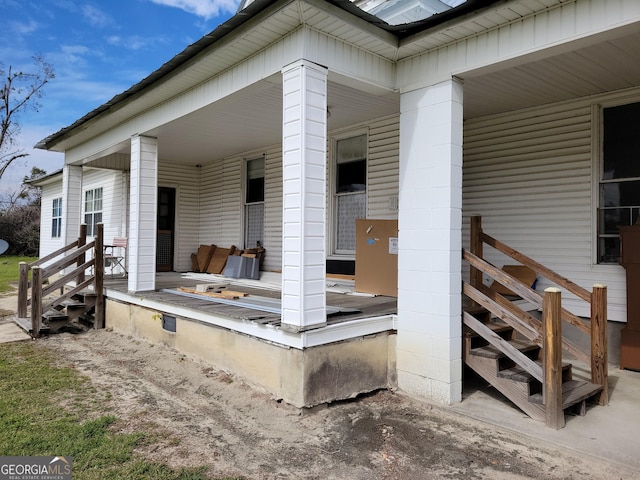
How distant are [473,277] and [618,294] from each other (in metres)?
1.66

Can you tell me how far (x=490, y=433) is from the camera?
357 cm

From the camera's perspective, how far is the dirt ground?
9.85 feet

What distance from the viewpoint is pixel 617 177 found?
5246mm

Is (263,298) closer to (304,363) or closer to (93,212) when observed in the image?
(304,363)

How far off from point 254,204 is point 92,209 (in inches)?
224

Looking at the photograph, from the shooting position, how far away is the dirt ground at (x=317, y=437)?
118 inches

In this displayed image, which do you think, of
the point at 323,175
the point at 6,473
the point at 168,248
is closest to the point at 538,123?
the point at 323,175

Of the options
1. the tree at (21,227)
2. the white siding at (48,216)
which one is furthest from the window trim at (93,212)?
the tree at (21,227)

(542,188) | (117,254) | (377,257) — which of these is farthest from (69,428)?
(117,254)

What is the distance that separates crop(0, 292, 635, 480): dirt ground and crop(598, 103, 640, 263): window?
2.95 m

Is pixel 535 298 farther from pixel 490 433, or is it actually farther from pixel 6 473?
pixel 6 473

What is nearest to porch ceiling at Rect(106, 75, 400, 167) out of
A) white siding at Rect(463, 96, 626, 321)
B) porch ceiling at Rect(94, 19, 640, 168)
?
porch ceiling at Rect(94, 19, 640, 168)

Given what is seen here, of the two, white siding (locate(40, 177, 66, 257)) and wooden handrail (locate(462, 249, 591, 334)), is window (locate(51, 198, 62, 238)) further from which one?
wooden handrail (locate(462, 249, 591, 334))

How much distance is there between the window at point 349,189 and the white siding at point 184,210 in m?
4.55
